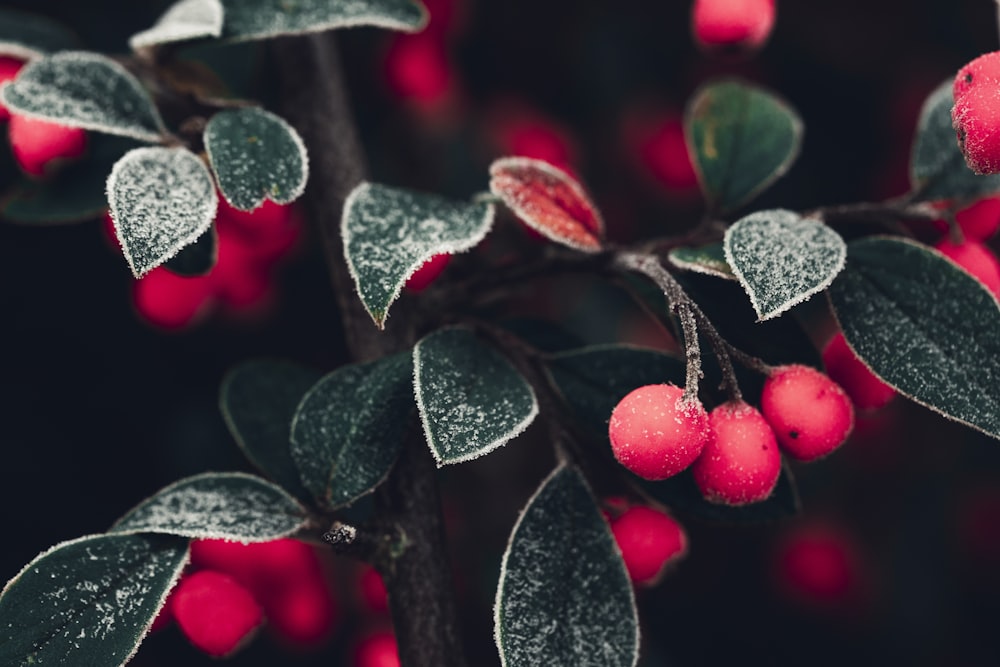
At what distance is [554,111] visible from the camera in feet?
6.66

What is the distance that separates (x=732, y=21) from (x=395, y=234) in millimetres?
434

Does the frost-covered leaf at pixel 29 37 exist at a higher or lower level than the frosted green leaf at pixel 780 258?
higher

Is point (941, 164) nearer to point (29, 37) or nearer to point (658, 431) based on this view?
point (658, 431)

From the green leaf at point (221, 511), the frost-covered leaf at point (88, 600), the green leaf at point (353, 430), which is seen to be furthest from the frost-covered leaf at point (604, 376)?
the frost-covered leaf at point (88, 600)

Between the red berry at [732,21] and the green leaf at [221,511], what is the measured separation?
2.09ft

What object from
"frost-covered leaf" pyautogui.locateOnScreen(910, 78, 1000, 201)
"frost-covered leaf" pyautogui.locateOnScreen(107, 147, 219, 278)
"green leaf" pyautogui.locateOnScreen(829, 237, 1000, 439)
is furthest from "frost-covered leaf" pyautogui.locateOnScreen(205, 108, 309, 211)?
"frost-covered leaf" pyautogui.locateOnScreen(910, 78, 1000, 201)

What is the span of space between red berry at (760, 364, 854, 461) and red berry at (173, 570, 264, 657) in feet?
1.73

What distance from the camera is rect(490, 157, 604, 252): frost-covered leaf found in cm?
93

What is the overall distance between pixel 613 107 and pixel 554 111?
12cm

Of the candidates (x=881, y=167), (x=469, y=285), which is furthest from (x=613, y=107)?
(x=469, y=285)

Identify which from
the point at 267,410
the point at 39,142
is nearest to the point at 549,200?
the point at 267,410

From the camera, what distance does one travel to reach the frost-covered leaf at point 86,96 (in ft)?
2.95

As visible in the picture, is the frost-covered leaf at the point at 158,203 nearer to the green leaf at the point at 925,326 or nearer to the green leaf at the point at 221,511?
the green leaf at the point at 221,511

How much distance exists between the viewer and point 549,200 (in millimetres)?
971
